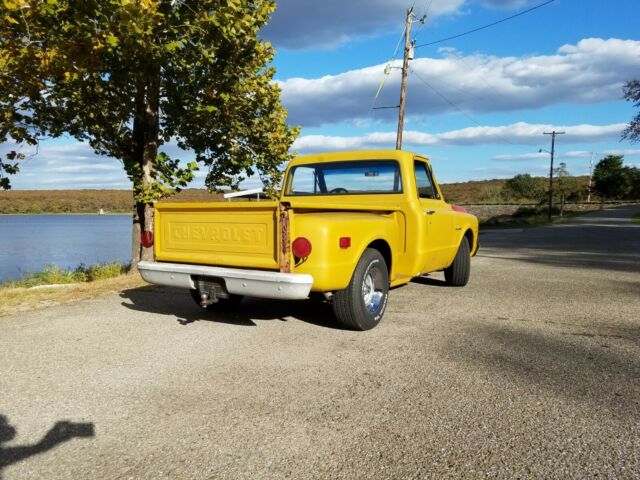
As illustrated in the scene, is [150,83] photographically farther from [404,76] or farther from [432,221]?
[404,76]

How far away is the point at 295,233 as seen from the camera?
4.25 m

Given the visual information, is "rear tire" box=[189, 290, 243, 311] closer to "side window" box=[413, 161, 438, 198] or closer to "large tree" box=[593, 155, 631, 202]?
"side window" box=[413, 161, 438, 198]

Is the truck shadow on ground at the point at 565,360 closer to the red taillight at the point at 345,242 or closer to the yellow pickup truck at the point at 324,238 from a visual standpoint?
the yellow pickup truck at the point at 324,238

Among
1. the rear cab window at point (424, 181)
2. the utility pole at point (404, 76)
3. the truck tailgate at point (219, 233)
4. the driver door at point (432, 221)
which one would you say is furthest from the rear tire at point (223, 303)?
the utility pole at point (404, 76)

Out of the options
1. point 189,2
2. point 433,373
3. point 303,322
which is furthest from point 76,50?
A: point 433,373

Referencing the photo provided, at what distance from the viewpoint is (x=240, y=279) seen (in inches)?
173

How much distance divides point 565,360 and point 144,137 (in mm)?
8895

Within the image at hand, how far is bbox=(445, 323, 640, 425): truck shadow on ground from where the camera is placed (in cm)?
330

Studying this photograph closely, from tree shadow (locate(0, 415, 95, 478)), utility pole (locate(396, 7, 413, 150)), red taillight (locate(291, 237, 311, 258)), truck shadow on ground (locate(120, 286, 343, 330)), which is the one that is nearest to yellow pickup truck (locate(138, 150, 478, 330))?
red taillight (locate(291, 237, 311, 258))

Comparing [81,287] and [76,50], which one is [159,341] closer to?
[81,287]

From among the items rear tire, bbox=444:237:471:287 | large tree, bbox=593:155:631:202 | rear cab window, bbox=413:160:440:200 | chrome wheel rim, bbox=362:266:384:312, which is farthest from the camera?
large tree, bbox=593:155:631:202

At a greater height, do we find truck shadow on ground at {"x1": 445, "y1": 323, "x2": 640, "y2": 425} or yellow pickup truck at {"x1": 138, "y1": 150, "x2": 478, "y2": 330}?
yellow pickup truck at {"x1": 138, "y1": 150, "x2": 478, "y2": 330}

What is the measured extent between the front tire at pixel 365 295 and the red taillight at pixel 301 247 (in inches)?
27.5

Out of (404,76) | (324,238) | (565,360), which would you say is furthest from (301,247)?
(404,76)
